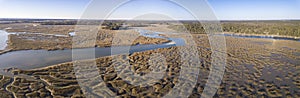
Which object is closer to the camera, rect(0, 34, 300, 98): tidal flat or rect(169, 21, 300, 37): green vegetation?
rect(0, 34, 300, 98): tidal flat

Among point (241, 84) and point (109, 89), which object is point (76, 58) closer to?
point (109, 89)

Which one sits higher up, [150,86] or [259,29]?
[150,86]

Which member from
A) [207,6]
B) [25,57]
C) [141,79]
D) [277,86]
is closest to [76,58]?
[25,57]

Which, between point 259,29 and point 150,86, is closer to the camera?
point 150,86

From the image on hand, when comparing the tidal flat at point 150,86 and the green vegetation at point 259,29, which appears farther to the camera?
the green vegetation at point 259,29

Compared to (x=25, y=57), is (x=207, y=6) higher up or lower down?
higher up

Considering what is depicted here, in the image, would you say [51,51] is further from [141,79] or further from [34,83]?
[141,79]

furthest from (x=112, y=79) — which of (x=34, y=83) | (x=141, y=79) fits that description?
(x=34, y=83)

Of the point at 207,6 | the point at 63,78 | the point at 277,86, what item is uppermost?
the point at 207,6

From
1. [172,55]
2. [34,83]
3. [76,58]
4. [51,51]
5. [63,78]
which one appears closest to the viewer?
[34,83]

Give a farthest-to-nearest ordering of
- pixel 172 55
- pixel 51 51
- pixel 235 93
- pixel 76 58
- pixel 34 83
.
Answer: pixel 51 51 < pixel 172 55 < pixel 76 58 < pixel 34 83 < pixel 235 93

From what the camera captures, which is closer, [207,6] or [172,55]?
[207,6]
